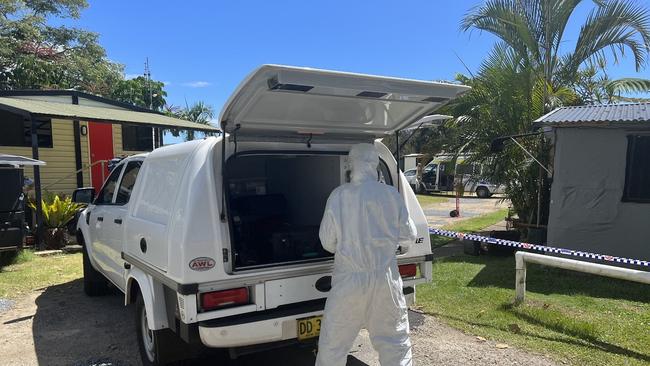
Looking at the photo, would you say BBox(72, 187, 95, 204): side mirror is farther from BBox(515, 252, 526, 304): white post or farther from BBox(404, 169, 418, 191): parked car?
BBox(404, 169, 418, 191): parked car

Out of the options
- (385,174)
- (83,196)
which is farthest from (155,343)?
(83,196)

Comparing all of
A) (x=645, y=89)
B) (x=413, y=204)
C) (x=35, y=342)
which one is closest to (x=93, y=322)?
(x=35, y=342)

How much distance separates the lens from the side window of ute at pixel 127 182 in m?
4.52

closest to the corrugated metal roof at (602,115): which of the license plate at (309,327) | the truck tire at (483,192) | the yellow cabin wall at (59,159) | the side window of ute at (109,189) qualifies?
the license plate at (309,327)

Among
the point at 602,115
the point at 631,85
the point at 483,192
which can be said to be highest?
the point at 631,85

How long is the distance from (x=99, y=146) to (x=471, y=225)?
35.6 ft

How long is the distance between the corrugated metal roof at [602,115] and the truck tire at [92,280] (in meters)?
6.48

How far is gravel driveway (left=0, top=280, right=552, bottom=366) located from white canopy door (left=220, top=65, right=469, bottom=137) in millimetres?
1974

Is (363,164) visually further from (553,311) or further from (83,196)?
(83,196)

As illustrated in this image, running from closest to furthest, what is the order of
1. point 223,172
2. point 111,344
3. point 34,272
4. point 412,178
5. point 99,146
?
1. point 223,172
2. point 111,344
3. point 34,272
4. point 99,146
5. point 412,178

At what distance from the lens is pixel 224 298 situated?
9.81ft

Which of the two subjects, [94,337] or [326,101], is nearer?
[326,101]

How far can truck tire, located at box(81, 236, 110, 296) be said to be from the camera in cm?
576

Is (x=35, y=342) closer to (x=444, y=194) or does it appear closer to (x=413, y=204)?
(x=413, y=204)
